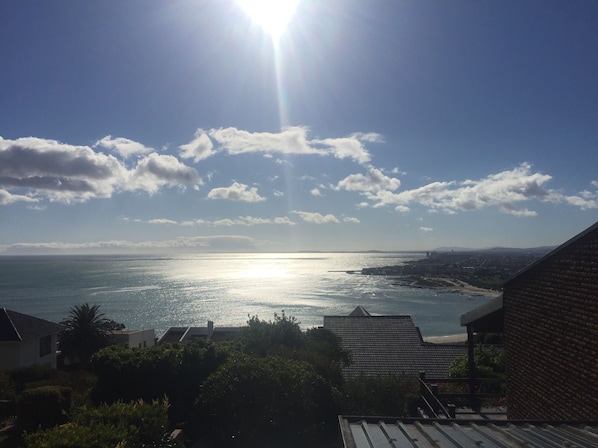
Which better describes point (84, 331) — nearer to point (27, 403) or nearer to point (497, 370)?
point (27, 403)

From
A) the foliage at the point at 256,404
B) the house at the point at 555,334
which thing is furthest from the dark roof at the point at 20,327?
the house at the point at 555,334

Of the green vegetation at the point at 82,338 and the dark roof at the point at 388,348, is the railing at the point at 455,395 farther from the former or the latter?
the green vegetation at the point at 82,338

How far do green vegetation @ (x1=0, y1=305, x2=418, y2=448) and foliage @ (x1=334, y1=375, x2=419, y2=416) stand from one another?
29 millimetres

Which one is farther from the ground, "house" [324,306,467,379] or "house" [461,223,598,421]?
"house" [461,223,598,421]

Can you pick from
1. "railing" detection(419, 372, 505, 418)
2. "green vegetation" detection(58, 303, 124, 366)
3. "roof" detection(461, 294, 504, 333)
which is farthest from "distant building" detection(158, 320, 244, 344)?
"roof" detection(461, 294, 504, 333)

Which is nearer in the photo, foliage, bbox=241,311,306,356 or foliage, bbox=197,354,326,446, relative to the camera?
foliage, bbox=197,354,326,446

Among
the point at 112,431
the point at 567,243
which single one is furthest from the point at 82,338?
the point at 567,243

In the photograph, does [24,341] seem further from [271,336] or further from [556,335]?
[556,335]

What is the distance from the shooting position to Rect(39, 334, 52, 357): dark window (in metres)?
31.4

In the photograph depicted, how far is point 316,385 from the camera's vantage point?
531 inches

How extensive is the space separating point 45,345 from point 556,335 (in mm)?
32455

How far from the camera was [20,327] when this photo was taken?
30.1 m

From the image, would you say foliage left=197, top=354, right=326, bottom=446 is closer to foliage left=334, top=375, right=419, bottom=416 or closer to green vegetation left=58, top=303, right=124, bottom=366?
foliage left=334, top=375, right=419, bottom=416

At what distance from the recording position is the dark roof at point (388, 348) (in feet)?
74.7
